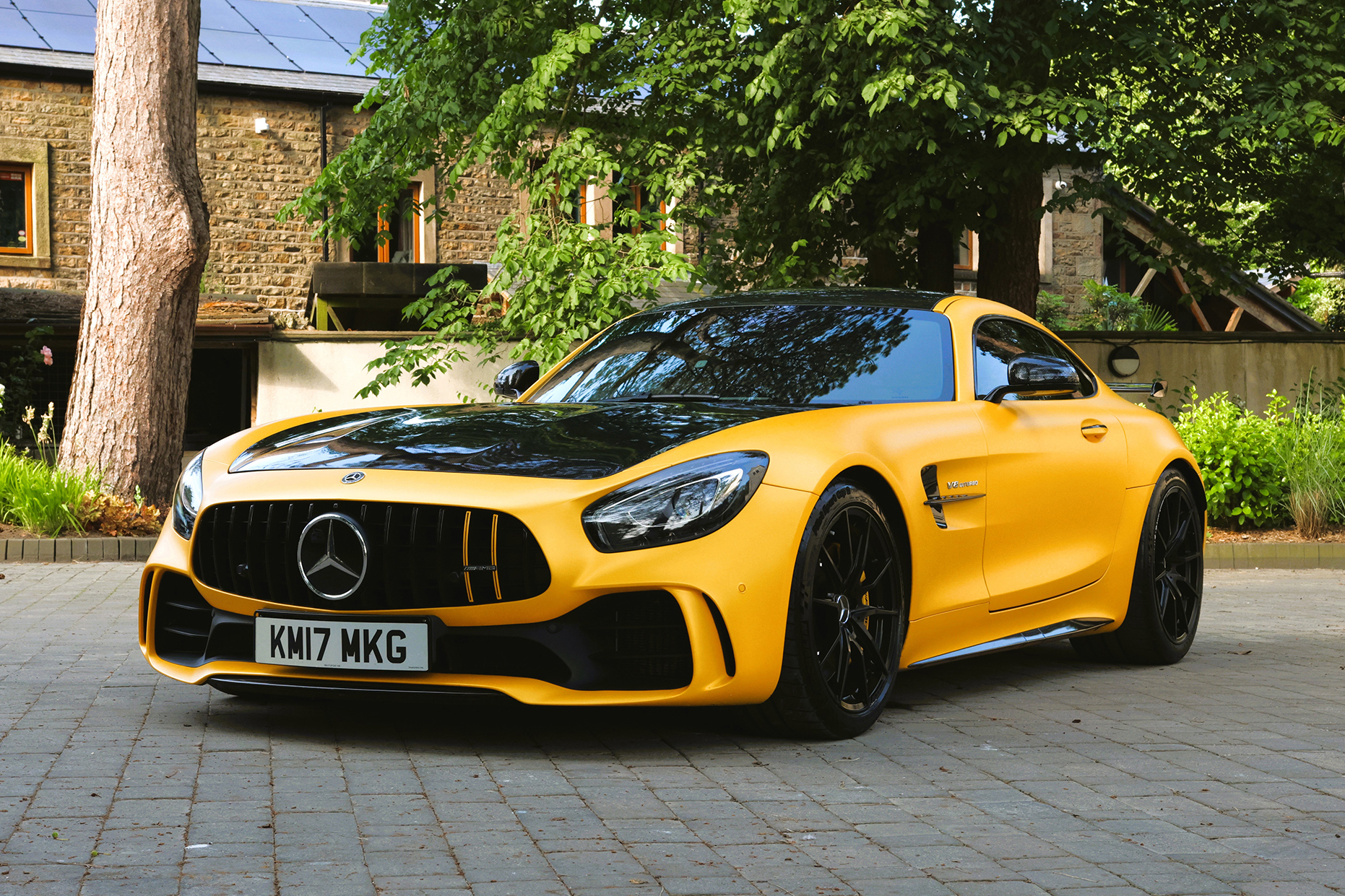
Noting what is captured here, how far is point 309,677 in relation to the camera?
14.5ft

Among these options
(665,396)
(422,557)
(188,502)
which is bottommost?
(422,557)

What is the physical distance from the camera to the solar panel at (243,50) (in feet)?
83.4

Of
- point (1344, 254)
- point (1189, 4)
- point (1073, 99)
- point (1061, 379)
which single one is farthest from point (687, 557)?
point (1344, 254)

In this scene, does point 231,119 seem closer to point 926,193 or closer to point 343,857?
point 926,193

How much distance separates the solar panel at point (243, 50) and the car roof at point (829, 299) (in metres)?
21.3

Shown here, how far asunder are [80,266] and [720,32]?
13294 millimetres

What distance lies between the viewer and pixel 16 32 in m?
24.2

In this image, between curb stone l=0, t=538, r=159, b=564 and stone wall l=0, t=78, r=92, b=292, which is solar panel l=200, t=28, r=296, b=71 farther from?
curb stone l=0, t=538, r=159, b=564

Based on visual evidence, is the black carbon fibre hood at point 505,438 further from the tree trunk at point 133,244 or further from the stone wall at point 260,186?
the stone wall at point 260,186

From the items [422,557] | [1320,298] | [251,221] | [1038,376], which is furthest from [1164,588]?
[1320,298]

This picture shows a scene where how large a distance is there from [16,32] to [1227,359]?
64.0ft

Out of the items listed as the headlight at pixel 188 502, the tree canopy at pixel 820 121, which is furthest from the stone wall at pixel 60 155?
the headlight at pixel 188 502

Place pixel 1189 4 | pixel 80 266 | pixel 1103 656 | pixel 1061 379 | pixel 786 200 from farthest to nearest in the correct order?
1. pixel 80 266
2. pixel 786 200
3. pixel 1189 4
4. pixel 1103 656
5. pixel 1061 379

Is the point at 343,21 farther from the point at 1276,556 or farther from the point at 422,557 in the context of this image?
the point at 422,557
